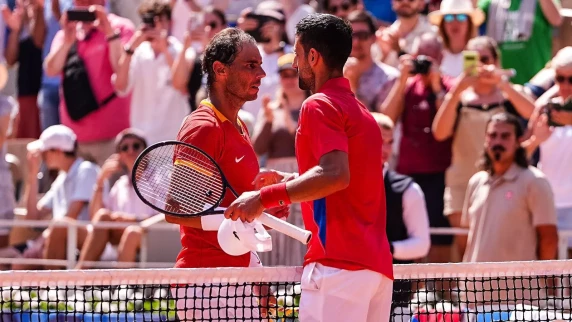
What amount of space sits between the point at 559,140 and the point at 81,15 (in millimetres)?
4995

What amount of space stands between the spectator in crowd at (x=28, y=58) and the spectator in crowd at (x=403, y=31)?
4.03m

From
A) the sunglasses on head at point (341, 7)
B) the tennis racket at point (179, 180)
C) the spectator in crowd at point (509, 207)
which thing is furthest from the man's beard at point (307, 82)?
the sunglasses on head at point (341, 7)

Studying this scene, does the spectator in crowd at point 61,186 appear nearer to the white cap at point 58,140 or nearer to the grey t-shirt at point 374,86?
the white cap at point 58,140

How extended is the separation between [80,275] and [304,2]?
7.43 meters

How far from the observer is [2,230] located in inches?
415

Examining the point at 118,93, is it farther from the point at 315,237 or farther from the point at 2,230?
the point at 315,237

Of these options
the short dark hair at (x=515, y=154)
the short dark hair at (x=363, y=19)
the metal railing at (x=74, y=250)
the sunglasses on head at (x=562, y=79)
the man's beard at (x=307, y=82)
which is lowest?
the metal railing at (x=74, y=250)

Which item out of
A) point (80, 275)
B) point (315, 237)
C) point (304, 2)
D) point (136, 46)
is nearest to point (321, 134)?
point (315, 237)

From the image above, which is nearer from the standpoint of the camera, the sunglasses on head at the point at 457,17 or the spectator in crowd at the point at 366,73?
the spectator in crowd at the point at 366,73

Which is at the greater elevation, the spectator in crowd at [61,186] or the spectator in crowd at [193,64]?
the spectator in crowd at [193,64]

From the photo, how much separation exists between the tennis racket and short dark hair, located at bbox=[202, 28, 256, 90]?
0.57 meters

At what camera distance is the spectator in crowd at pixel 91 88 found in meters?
11.6

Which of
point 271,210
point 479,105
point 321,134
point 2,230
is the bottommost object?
point 2,230

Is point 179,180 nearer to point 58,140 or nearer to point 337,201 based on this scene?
point 337,201
